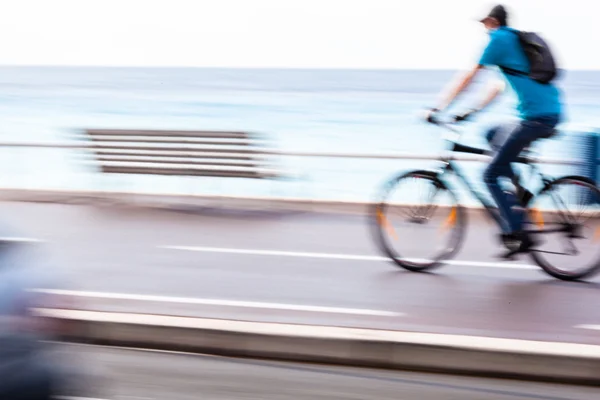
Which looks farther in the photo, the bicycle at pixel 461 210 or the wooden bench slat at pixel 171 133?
the wooden bench slat at pixel 171 133

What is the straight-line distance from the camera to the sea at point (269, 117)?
12.4 meters

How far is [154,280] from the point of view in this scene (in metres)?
7.32

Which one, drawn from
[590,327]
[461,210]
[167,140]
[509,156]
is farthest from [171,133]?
[590,327]

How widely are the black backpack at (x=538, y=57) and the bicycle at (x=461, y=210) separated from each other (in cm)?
52

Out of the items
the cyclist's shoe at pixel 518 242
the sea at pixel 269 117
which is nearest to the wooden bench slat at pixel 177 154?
the sea at pixel 269 117

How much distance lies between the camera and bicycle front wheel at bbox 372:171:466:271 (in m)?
7.34

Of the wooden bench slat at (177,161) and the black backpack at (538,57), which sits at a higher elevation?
the wooden bench slat at (177,161)

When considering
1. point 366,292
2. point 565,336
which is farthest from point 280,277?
point 565,336

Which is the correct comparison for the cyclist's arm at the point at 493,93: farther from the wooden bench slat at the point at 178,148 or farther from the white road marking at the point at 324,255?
the wooden bench slat at the point at 178,148

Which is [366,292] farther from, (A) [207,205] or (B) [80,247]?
(A) [207,205]

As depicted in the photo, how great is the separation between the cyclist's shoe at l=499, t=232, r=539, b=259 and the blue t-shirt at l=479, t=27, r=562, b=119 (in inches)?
31.9

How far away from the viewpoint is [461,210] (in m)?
7.41

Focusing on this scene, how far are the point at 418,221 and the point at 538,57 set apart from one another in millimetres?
1401

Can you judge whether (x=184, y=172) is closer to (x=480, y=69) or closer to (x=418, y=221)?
(x=418, y=221)
